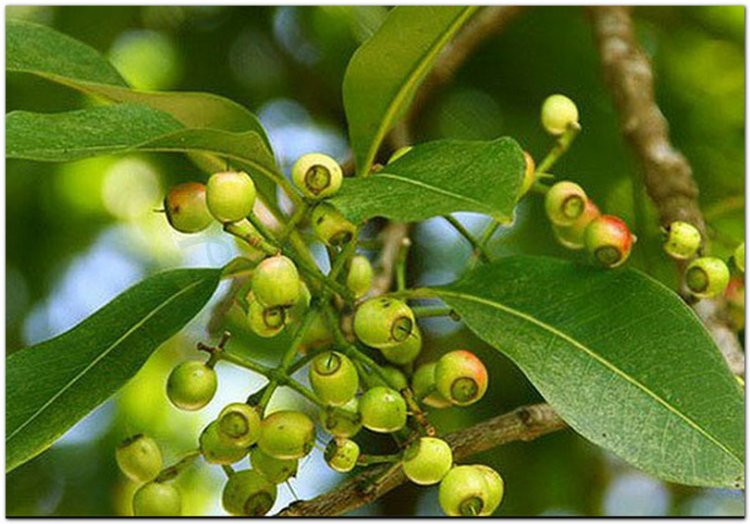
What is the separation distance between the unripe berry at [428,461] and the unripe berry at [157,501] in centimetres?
24

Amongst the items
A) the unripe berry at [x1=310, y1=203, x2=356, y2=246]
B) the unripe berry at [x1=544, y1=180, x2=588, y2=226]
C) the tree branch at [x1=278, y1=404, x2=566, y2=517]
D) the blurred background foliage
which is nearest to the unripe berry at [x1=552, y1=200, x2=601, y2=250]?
the unripe berry at [x1=544, y1=180, x2=588, y2=226]

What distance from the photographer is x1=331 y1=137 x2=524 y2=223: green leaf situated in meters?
0.98

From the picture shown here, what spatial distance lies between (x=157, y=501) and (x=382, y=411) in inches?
9.9

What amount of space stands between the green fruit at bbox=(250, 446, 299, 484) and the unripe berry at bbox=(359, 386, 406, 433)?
100 mm

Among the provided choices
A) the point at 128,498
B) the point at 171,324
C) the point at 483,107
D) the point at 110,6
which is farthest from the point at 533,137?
the point at 171,324

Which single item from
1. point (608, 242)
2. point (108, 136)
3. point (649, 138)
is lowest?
point (649, 138)

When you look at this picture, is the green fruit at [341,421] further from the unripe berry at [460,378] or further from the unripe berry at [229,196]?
the unripe berry at [229,196]

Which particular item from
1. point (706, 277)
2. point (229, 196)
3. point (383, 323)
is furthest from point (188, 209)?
point (706, 277)

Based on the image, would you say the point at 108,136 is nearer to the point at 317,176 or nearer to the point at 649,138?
the point at 317,176

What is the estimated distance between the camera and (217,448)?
1137mm

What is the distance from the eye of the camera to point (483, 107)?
99.0 inches

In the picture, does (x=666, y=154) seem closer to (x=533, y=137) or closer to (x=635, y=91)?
(x=635, y=91)

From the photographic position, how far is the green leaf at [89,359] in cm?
118

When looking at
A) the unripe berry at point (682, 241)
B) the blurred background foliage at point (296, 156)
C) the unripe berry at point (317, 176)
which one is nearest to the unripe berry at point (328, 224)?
the unripe berry at point (317, 176)
